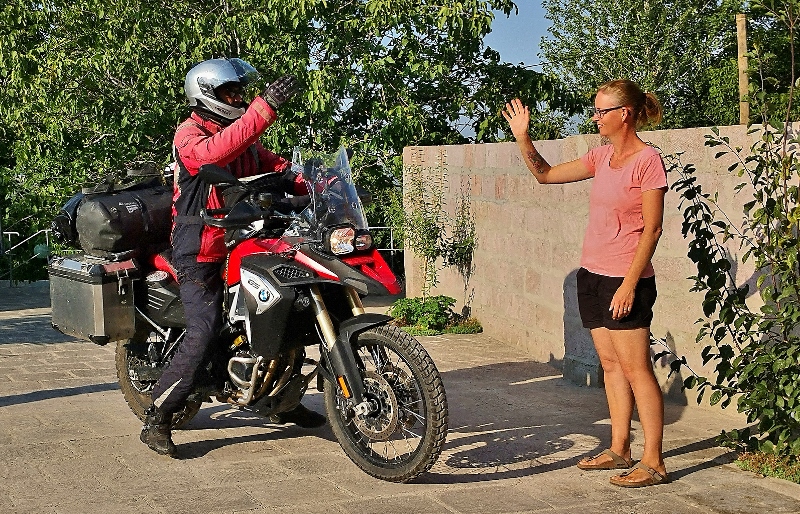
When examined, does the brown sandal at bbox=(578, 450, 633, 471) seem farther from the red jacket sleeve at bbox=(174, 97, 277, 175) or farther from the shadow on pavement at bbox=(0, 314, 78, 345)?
the shadow on pavement at bbox=(0, 314, 78, 345)

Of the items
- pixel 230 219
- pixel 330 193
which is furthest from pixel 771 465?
pixel 230 219

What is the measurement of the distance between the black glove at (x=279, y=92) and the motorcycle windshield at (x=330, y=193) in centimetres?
38

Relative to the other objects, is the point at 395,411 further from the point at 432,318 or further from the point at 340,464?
the point at 432,318

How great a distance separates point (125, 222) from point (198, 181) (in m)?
0.66

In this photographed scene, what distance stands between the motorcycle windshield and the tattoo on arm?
0.88 meters

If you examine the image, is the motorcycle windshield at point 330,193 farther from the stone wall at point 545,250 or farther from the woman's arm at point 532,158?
the stone wall at point 545,250

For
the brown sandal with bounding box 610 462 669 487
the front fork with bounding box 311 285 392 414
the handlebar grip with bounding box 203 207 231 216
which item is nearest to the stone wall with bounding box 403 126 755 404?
the brown sandal with bounding box 610 462 669 487

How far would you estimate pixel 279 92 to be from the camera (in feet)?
18.6

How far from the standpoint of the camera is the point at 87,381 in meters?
8.65

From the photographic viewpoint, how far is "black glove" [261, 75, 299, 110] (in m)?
5.67

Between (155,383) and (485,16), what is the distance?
7863mm

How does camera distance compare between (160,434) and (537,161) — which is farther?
Answer: (160,434)

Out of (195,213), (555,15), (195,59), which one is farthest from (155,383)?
(555,15)

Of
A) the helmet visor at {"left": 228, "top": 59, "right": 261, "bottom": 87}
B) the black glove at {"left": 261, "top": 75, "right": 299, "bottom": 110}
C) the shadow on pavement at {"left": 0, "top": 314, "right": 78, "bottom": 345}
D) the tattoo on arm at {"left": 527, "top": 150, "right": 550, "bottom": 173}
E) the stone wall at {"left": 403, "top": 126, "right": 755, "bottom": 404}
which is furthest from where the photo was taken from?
the shadow on pavement at {"left": 0, "top": 314, "right": 78, "bottom": 345}
